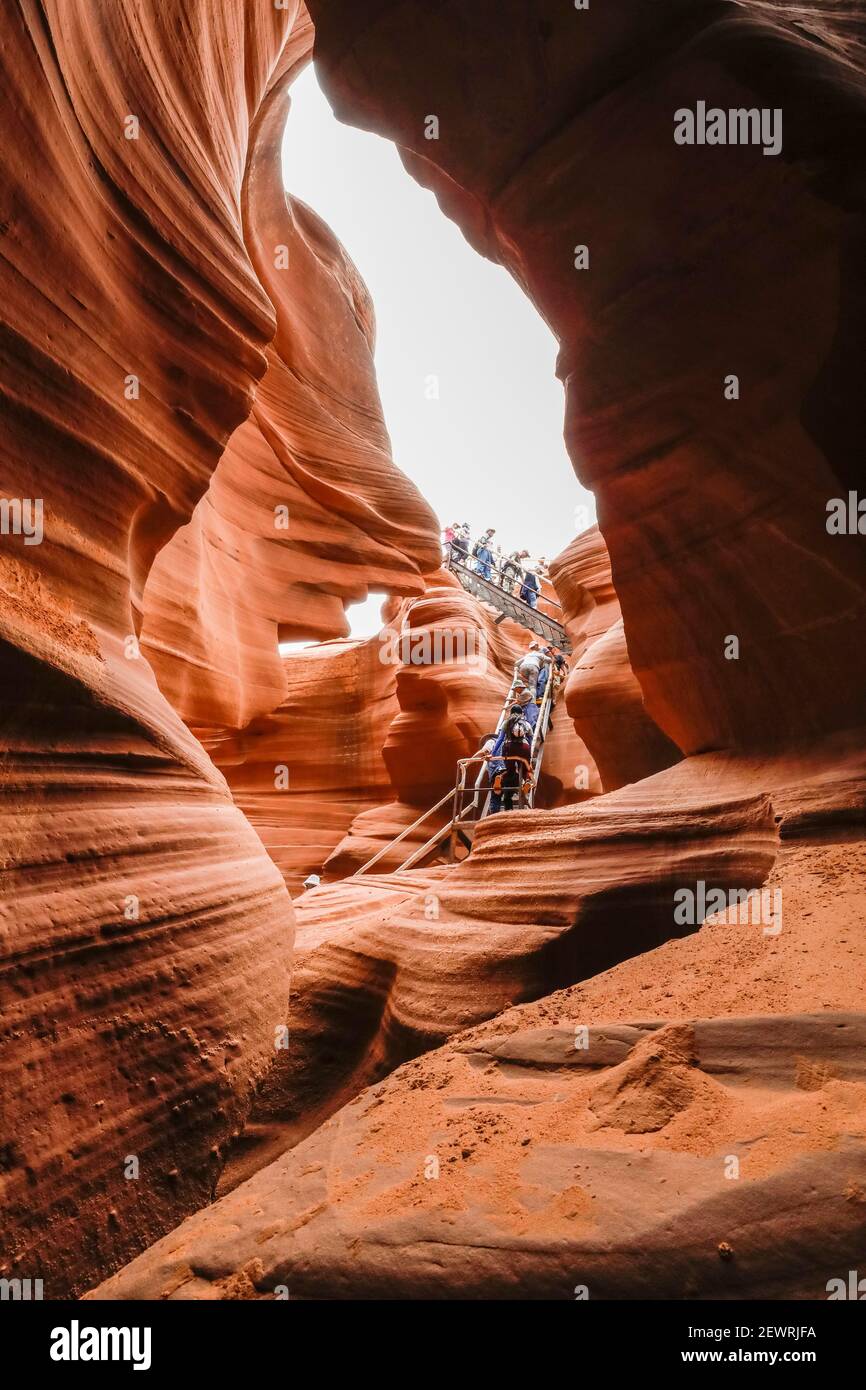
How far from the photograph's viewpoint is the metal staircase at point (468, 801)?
10.2m

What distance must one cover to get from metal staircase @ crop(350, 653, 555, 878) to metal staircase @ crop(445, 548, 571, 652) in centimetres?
317

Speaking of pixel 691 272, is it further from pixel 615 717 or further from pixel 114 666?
pixel 615 717

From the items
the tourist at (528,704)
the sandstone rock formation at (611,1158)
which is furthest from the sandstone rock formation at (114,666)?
the tourist at (528,704)

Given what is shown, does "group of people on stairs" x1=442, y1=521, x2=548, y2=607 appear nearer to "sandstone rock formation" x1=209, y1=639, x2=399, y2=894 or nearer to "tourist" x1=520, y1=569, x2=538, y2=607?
"tourist" x1=520, y1=569, x2=538, y2=607

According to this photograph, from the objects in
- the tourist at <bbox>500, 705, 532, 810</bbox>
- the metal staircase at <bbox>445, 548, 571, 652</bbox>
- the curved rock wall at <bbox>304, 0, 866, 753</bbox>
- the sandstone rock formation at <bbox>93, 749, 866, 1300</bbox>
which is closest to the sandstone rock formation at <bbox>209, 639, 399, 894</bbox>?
the metal staircase at <bbox>445, 548, 571, 652</bbox>

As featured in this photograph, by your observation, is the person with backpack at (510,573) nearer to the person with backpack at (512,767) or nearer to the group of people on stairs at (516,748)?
the group of people on stairs at (516,748)

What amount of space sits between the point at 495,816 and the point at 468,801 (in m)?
8.51

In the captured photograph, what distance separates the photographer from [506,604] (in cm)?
1783

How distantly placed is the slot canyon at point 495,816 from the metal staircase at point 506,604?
12.5m

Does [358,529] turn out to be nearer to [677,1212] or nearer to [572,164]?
[572,164]

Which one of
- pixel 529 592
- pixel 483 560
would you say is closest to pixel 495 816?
pixel 529 592
